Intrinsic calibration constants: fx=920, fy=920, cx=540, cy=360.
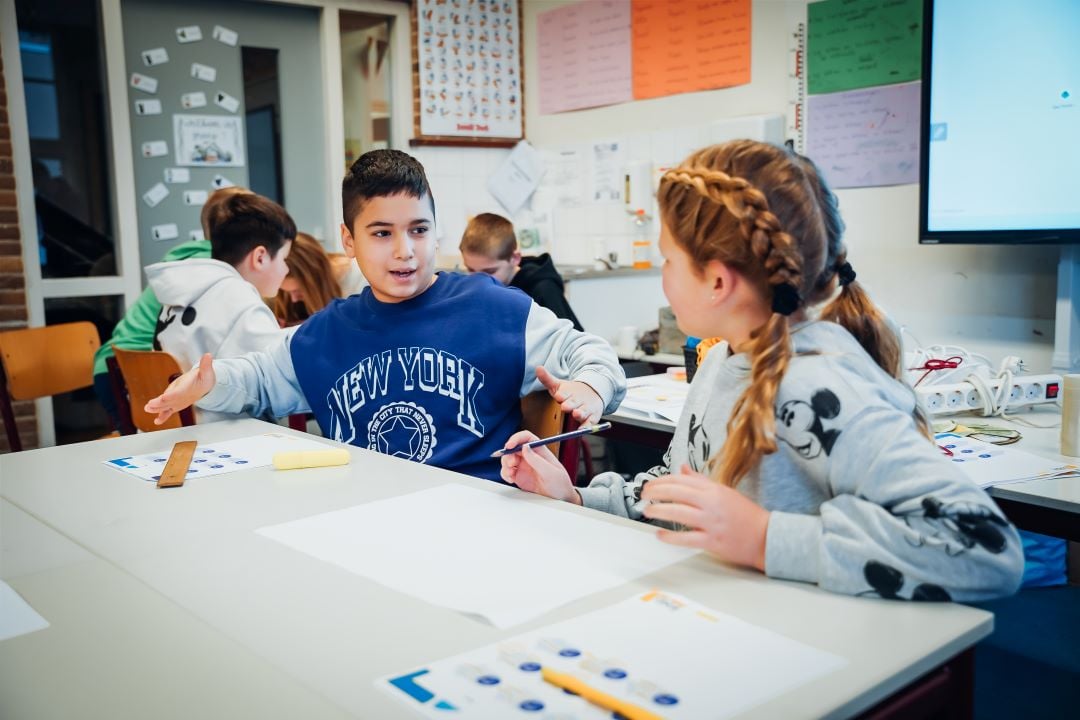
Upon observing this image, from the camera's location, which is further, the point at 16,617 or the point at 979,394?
the point at 979,394

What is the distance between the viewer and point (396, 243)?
1805mm

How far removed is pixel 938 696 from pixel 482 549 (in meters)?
0.47

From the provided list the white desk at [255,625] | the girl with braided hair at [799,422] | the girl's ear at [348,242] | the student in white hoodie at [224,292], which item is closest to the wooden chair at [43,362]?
the student in white hoodie at [224,292]

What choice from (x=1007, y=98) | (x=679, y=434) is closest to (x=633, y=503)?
(x=679, y=434)

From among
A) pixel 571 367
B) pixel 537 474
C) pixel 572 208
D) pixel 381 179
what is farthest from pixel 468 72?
pixel 537 474

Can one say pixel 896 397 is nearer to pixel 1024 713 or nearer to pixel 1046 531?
pixel 1024 713

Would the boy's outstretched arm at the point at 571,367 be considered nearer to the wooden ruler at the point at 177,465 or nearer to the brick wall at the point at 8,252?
the wooden ruler at the point at 177,465

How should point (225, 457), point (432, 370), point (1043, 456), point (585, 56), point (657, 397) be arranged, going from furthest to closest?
point (585, 56) → point (657, 397) → point (432, 370) → point (1043, 456) → point (225, 457)

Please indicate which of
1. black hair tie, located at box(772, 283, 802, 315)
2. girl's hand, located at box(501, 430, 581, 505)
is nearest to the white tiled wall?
girl's hand, located at box(501, 430, 581, 505)

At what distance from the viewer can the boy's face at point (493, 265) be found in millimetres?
3291

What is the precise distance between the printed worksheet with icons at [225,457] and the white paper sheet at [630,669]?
2.64ft

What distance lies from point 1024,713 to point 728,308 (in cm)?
64

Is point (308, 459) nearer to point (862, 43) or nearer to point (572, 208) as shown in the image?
point (862, 43)

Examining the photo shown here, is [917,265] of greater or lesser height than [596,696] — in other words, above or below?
above
